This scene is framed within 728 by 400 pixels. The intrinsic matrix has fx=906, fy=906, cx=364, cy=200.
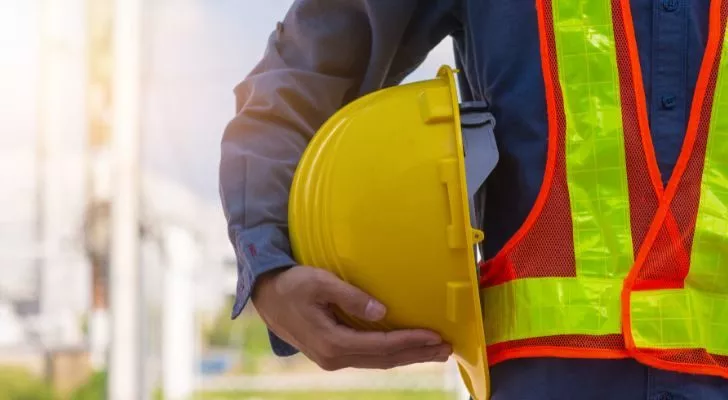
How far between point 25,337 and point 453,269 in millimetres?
3340

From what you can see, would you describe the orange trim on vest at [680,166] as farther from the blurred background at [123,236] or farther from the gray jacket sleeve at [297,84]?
the blurred background at [123,236]

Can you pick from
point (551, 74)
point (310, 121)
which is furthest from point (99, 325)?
point (551, 74)

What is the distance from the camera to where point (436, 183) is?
673 millimetres

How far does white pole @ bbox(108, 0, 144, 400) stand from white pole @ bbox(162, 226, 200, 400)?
0.40ft

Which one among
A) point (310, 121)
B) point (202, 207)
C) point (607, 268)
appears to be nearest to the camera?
point (607, 268)

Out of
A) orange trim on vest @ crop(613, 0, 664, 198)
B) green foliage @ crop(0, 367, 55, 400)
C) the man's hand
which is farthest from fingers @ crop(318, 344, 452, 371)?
green foliage @ crop(0, 367, 55, 400)

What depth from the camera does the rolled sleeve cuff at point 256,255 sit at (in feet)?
2.49

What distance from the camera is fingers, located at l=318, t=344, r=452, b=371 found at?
73 centimetres

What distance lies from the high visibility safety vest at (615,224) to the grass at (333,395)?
116 inches

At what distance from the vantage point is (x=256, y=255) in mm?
772

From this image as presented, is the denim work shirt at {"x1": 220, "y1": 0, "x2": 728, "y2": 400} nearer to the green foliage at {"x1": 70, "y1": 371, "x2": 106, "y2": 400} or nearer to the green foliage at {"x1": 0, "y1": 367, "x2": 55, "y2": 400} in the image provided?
the green foliage at {"x1": 70, "y1": 371, "x2": 106, "y2": 400}

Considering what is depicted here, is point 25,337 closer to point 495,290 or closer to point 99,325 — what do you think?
point 99,325

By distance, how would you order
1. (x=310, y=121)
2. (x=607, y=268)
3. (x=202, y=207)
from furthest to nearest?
(x=202, y=207), (x=310, y=121), (x=607, y=268)

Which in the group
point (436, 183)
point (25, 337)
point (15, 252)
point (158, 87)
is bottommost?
point (25, 337)
